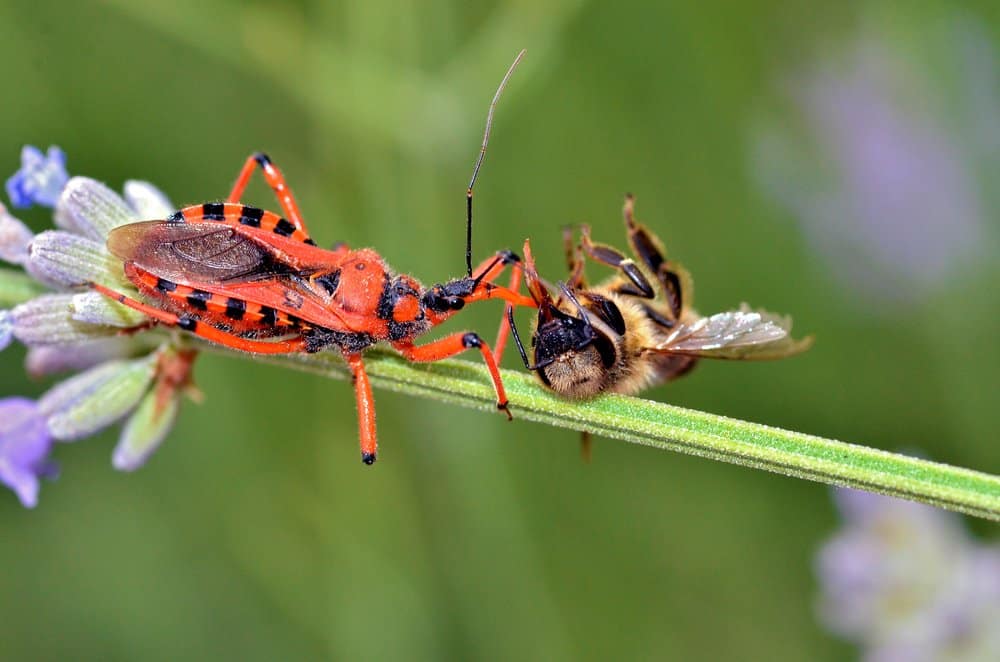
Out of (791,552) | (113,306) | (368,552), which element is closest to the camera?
(113,306)

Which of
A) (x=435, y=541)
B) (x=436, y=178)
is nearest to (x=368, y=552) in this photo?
(x=435, y=541)

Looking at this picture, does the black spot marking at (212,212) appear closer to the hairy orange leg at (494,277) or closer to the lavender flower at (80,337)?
the lavender flower at (80,337)

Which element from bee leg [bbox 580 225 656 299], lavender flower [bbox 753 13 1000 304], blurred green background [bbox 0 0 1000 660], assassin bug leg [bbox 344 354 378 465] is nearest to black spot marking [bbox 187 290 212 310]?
assassin bug leg [bbox 344 354 378 465]

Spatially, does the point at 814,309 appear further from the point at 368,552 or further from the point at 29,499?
the point at 29,499

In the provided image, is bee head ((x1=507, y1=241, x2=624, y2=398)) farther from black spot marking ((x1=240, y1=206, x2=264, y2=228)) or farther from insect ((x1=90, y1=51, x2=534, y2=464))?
black spot marking ((x1=240, y1=206, x2=264, y2=228))

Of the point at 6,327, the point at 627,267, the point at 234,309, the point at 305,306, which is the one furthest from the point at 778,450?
the point at 6,327

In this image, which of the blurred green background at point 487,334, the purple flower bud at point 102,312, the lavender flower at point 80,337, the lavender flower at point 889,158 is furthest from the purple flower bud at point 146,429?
the lavender flower at point 889,158
